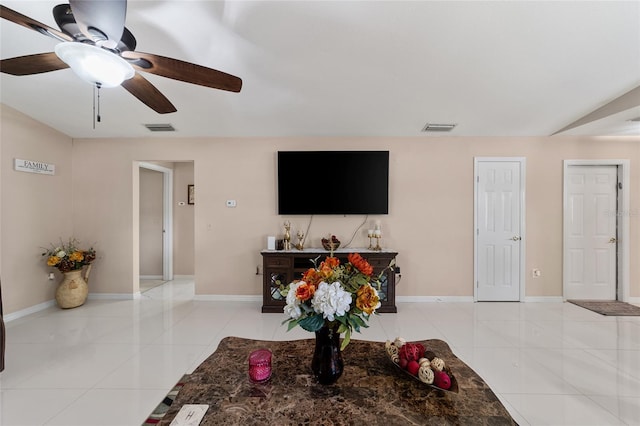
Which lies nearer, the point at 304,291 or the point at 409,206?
the point at 304,291

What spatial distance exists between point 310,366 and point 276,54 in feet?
8.27

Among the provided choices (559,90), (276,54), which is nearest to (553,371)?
(559,90)

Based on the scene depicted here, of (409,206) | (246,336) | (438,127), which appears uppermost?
(438,127)

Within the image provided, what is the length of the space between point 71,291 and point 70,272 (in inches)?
10.7

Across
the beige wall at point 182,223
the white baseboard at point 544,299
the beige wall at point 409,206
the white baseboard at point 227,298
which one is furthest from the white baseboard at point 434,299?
the beige wall at point 182,223

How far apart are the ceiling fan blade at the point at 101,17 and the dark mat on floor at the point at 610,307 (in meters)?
5.78

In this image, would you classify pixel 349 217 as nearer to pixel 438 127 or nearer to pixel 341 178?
pixel 341 178

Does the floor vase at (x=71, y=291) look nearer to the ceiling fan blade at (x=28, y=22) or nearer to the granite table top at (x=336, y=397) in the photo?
the ceiling fan blade at (x=28, y=22)

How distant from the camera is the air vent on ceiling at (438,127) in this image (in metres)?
3.74

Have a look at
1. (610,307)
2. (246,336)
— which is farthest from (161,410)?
(610,307)

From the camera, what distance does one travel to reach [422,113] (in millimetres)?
3447

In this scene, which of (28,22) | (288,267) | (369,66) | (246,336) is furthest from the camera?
(288,267)

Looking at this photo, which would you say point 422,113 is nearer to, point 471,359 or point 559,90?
point 559,90

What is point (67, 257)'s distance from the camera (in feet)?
12.6
